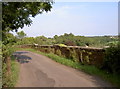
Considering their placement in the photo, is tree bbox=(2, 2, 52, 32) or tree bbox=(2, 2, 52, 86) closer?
tree bbox=(2, 2, 52, 86)

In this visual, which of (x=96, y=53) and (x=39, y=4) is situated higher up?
(x=39, y=4)

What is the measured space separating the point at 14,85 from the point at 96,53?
518 centimetres

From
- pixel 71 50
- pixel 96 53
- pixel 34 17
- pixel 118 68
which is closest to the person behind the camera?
pixel 118 68

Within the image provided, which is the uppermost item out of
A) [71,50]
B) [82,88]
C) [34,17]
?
[34,17]

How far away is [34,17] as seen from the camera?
11.6 meters

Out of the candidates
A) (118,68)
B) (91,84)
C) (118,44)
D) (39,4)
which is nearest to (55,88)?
(91,84)

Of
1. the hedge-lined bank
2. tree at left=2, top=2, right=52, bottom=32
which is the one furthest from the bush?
tree at left=2, top=2, right=52, bottom=32

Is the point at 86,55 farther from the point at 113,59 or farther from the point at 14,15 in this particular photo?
the point at 14,15

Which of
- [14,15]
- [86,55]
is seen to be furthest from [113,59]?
[14,15]

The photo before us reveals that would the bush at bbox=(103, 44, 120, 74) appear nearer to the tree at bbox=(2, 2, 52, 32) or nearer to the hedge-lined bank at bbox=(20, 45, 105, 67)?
the hedge-lined bank at bbox=(20, 45, 105, 67)

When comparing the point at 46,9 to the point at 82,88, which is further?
the point at 46,9

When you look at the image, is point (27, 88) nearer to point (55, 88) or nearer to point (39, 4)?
point (55, 88)

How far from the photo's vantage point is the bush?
746 cm

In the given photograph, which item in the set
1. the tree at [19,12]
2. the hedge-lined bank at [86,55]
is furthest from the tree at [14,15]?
the hedge-lined bank at [86,55]
